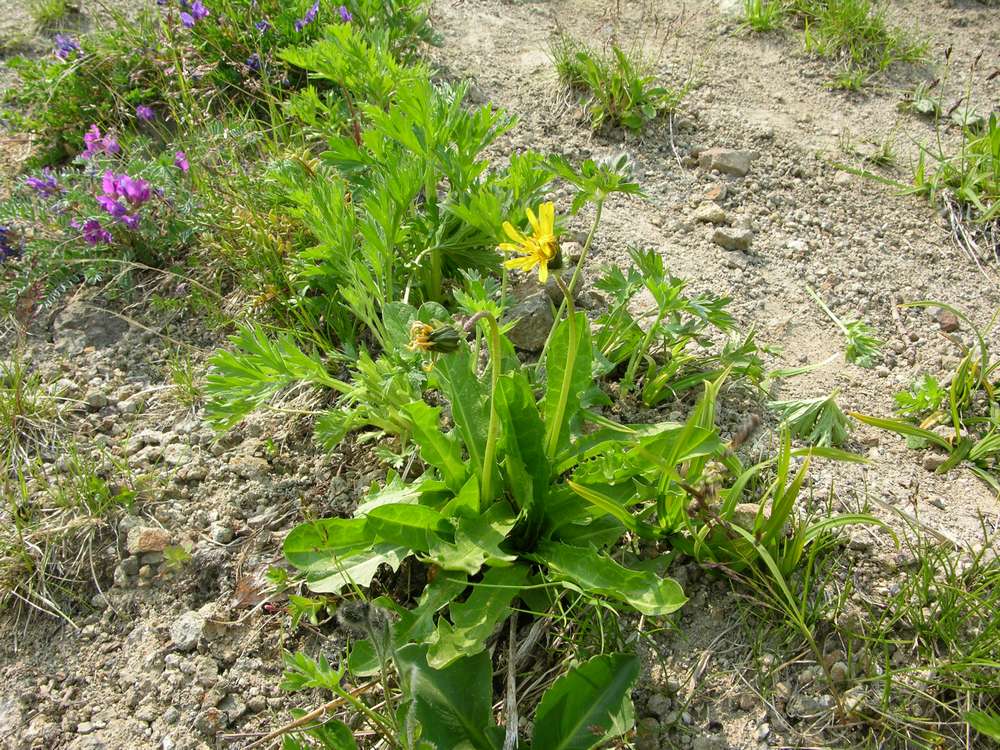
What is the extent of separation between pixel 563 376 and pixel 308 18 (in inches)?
104

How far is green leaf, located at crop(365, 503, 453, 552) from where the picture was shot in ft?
6.21

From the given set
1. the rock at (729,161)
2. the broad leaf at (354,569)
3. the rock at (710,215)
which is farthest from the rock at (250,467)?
the rock at (729,161)

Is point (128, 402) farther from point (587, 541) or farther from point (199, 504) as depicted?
point (587, 541)

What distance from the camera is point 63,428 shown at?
8.64ft

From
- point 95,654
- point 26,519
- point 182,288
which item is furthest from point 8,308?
point 95,654

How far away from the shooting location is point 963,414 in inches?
98.5

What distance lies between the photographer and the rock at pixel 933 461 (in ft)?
7.77

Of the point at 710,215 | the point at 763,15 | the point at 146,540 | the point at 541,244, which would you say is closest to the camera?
the point at 541,244

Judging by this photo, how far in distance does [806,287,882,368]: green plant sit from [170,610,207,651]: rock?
7.56 feet

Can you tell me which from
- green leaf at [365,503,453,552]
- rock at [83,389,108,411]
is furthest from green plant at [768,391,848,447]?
rock at [83,389,108,411]

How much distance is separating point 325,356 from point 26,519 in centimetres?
108

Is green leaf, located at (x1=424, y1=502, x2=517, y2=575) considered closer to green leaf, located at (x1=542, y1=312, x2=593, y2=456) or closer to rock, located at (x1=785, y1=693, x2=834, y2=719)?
green leaf, located at (x1=542, y1=312, x2=593, y2=456)

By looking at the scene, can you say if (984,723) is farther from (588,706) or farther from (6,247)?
(6,247)

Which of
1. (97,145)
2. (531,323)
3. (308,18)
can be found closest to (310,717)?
(531,323)
